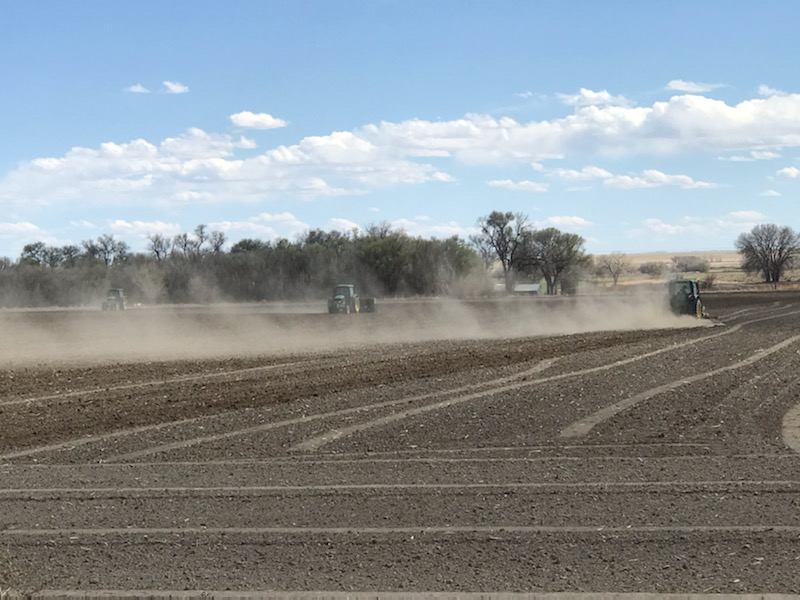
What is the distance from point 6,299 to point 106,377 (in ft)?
319

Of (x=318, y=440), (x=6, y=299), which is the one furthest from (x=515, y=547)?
(x=6, y=299)

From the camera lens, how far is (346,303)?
63250 millimetres

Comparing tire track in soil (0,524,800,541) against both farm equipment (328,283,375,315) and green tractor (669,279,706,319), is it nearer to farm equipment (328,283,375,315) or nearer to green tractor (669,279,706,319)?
green tractor (669,279,706,319)

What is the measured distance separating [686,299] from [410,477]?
1651 inches

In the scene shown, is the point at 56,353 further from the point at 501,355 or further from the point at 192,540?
the point at 192,540

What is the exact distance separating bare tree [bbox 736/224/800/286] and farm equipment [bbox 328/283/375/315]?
11039 centimetres

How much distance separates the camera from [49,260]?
142625 millimetres

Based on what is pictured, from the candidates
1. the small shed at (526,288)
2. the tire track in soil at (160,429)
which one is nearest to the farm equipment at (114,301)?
the small shed at (526,288)

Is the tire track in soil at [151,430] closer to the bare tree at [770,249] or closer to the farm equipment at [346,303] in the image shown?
the farm equipment at [346,303]

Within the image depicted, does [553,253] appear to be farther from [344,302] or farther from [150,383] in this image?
[150,383]

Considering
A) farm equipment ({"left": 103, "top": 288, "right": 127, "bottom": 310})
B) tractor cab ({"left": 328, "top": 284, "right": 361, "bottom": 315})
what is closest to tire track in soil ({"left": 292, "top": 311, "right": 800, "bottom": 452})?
tractor cab ({"left": 328, "top": 284, "right": 361, "bottom": 315})

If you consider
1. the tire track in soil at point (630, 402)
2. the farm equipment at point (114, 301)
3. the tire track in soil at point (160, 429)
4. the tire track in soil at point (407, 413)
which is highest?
the farm equipment at point (114, 301)

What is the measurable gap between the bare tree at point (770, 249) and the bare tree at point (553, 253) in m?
49.4

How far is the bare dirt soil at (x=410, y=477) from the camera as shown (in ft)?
22.6
